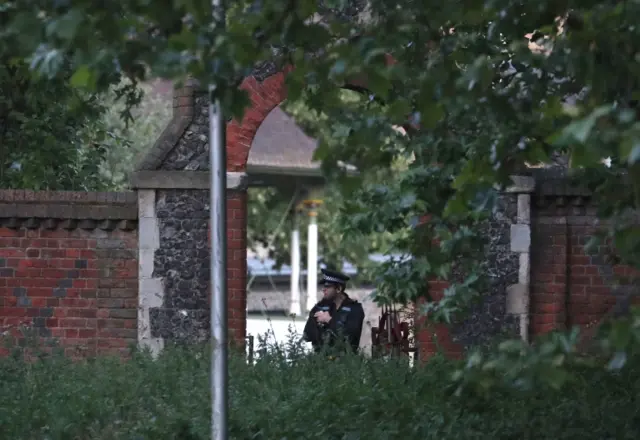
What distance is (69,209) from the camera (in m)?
12.0

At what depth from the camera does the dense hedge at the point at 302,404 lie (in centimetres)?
817

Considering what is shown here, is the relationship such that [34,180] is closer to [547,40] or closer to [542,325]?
[542,325]

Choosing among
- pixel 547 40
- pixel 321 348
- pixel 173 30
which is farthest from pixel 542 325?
Result: pixel 173 30

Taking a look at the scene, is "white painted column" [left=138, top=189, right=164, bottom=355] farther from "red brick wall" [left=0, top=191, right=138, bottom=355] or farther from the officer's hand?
the officer's hand

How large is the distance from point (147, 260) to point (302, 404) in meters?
3.80

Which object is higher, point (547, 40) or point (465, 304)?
point (547, 40)

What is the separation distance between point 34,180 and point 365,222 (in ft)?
24.1

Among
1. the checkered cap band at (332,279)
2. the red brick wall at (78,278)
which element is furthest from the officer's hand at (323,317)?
the red brick wall at (78,278)

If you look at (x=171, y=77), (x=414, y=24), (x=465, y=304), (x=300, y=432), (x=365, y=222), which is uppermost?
(x=414, y=24)

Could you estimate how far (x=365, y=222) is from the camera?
303 inches

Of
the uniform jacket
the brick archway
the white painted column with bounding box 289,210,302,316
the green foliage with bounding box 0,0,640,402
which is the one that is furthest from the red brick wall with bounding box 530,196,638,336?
the white painted column with bounding box 289,210,302,316

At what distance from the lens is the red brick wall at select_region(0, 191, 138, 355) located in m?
12.0

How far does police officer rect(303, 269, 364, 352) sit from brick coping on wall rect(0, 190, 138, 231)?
1890 mm

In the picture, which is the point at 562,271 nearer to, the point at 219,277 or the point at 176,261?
the point at 176,261
